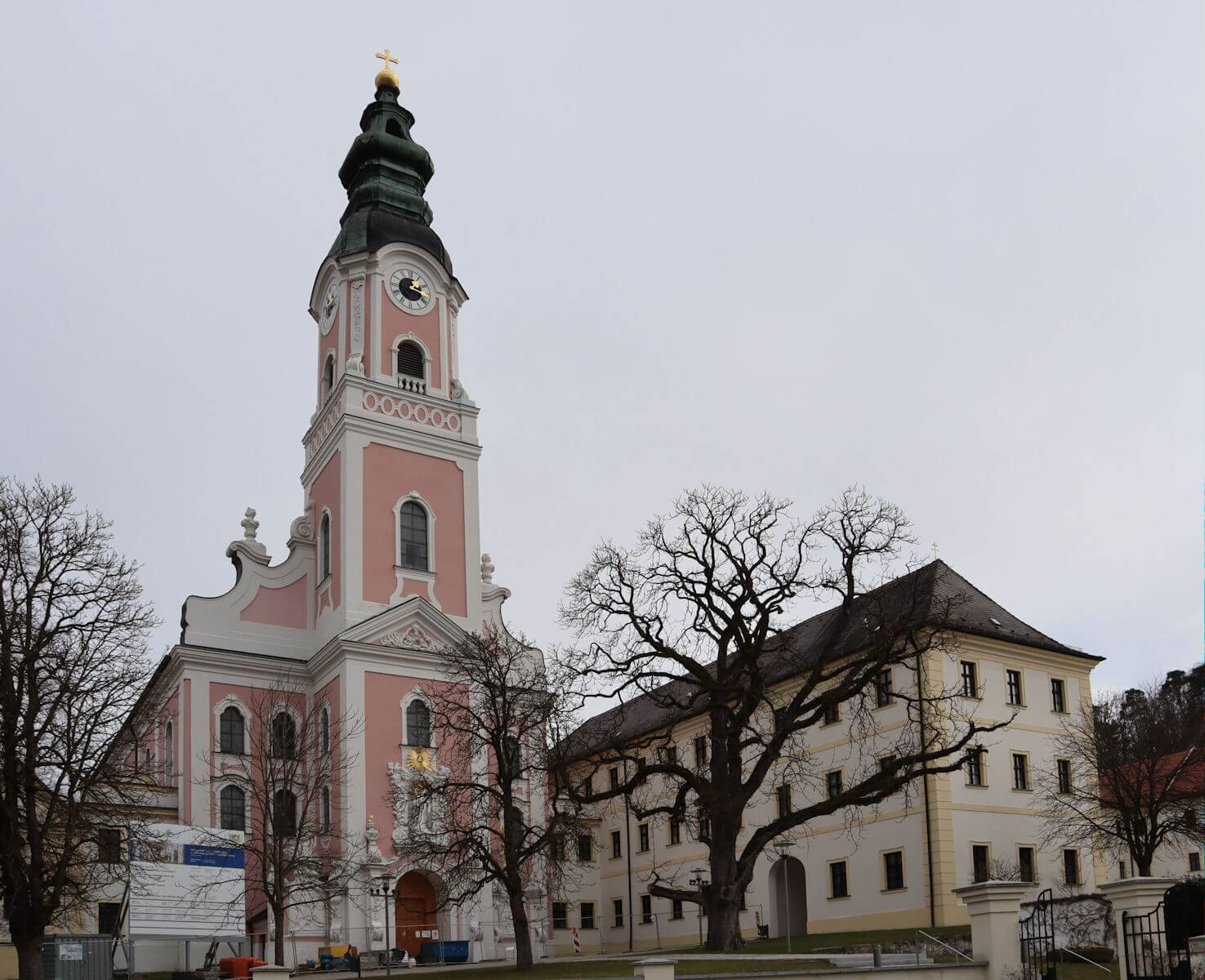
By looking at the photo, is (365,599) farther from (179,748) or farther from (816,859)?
(816,859)

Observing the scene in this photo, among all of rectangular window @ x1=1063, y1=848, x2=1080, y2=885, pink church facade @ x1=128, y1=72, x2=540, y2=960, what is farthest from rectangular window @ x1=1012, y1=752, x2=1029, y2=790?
pink church facade @ x1=128, y1=72, x2=540, y2=960

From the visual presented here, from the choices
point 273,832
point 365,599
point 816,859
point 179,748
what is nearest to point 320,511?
point 365,599

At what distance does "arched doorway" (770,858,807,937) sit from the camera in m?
44.3

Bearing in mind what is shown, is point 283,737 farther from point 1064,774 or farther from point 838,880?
point 1064,774

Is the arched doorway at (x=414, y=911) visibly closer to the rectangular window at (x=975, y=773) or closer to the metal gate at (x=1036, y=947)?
the rectangular window at (x=975, y=773)

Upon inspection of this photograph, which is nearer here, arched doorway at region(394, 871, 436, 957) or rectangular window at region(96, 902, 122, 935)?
rectangular window at region(96, 902, 122, 935)

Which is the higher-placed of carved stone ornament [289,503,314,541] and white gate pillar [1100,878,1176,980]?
carved stone ornament [289,503,314,541]

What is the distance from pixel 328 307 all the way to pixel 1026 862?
3091cm

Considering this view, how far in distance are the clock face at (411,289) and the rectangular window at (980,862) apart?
2632cm

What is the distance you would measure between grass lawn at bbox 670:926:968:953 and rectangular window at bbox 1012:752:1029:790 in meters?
6.35

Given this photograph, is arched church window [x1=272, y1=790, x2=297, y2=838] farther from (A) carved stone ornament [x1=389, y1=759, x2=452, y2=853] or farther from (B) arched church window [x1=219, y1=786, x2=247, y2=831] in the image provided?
(B) arched church window [x1=219, y1=786, x2=247, y2=831]

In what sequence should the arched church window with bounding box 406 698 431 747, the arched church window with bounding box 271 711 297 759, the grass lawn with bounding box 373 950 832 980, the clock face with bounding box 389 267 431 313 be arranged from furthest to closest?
the clock face with bounding box 389 267 431 313
the arched church window with bounding box 406 698 431 747
the arched church window with bounding box 271 711 297 759
the grass lawn with bounding box 373 950 832 980

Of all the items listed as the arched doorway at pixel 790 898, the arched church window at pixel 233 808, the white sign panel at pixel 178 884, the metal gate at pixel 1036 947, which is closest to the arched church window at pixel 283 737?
the arched church window at pixel 233 808

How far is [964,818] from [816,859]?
592cm
